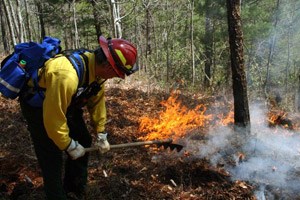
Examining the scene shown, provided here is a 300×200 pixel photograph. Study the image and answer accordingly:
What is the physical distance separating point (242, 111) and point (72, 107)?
3.63 meters

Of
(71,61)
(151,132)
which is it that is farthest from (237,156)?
→ (71,61)

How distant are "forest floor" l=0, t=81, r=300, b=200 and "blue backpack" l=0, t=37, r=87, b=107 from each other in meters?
1.78

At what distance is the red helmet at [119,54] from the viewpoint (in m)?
3.25

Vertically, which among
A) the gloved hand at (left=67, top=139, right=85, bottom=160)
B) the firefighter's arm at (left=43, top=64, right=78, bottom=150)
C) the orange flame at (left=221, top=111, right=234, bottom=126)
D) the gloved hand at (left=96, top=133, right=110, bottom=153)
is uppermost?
the firefighter's arm at (left=43, top=64, right=78, bottom=150)

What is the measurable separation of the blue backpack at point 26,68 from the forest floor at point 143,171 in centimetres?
178

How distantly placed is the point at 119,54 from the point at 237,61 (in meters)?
3.12

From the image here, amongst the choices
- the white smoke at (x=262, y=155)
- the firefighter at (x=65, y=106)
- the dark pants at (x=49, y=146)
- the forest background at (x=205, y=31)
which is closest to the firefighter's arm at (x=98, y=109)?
the firefighter at (x=65, y=106)

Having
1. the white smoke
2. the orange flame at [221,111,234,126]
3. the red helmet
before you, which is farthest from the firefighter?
the orange flame at [221,111,234,126]

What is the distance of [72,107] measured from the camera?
11.7 feet

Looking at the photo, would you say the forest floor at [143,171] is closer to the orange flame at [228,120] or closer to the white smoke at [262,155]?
the white smoke at [262,155]

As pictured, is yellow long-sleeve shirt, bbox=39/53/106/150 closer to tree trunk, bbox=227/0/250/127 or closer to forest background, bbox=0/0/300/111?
tree trunk, bbox=227/0/250/127

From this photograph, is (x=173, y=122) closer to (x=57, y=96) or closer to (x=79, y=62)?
(x=79, y=62)

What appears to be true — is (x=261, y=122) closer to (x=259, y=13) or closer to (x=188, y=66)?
(x=259, y=13)

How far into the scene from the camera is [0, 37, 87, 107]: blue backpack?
3.12m
